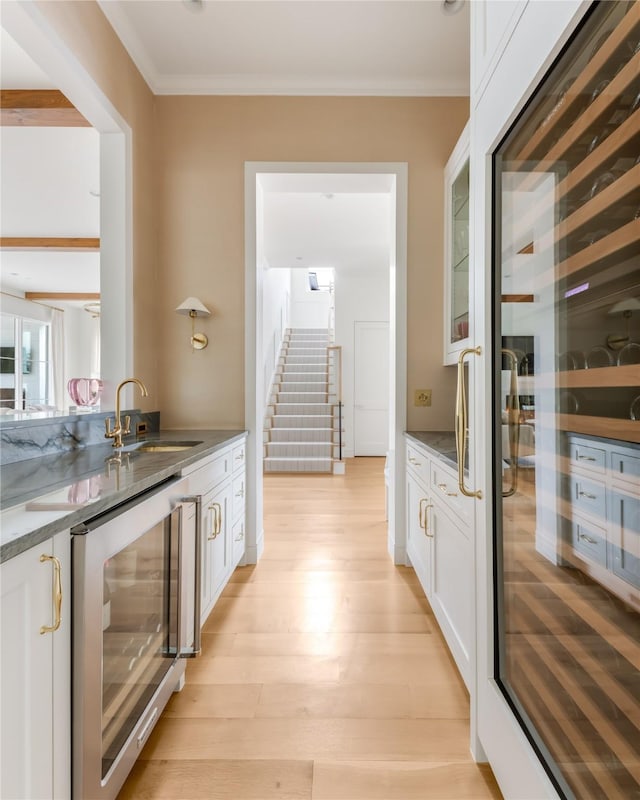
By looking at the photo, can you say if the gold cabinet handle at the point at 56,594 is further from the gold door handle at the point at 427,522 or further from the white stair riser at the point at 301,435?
the white stair riser at the point at 301,435

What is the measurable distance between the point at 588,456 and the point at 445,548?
3.97 feet

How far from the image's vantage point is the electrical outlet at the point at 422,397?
2.95 m

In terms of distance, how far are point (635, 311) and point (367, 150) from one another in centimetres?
274

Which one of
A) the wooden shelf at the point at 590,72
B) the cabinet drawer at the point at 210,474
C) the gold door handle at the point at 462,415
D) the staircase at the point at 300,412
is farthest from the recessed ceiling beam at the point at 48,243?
the wooden shelf at the point at 590,72

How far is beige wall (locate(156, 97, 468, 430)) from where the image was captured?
2.90m

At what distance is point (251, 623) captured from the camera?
2168 mm

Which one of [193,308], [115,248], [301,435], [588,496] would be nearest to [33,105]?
[115,248]

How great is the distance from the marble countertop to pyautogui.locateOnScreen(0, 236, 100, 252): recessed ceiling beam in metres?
4.95

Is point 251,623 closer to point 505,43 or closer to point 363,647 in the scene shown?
point 363,647

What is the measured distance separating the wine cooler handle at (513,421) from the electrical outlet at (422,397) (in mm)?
1787

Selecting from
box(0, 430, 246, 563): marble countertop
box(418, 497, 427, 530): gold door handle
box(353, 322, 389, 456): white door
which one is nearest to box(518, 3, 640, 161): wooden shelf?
box(0, 430, 246, 563): marble countertop

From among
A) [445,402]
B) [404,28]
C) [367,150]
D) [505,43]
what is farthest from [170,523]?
[404,28]

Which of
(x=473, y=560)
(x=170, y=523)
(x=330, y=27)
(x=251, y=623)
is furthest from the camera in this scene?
(x=330, y=27)

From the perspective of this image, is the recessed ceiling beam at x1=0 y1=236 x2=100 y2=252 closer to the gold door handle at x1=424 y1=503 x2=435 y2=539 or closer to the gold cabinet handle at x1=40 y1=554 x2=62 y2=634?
the gold door handle at x1=424 y1=503 x2=435 y2=539
